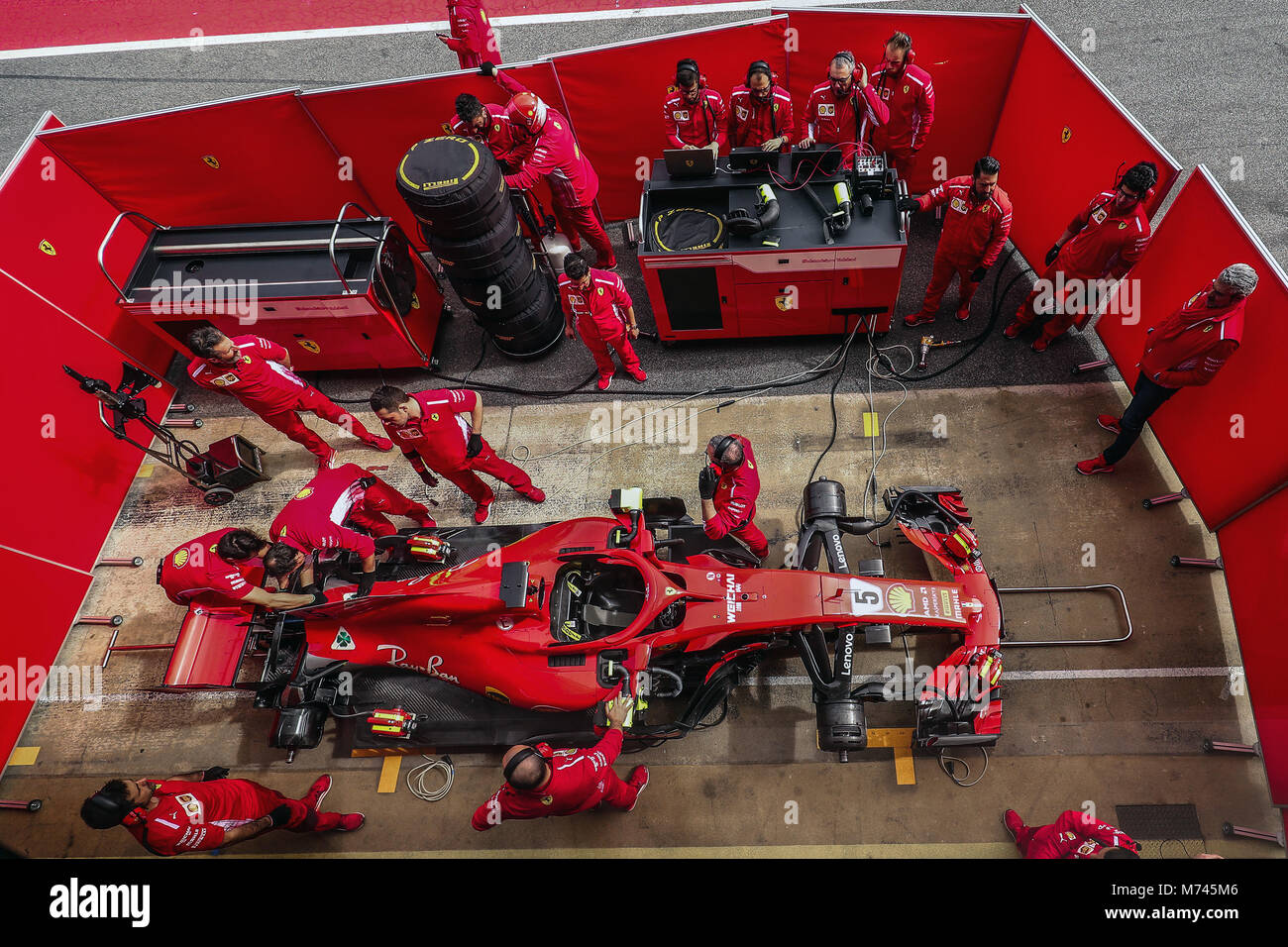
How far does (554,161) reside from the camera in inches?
262

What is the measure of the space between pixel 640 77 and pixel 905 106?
268cm

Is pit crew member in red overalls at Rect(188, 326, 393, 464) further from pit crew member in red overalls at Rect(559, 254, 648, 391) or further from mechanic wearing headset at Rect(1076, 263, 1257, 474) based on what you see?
mechanic wearing headset at Rect(1076, 263, 1257, 474)

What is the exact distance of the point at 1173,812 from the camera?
4883 mm

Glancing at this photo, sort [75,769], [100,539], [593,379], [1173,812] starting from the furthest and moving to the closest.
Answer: [593,379]
[100,539]
[75,769]
[1173,812]

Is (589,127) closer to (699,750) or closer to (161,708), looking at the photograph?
(699,750)

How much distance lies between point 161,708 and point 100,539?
1965 millimetres

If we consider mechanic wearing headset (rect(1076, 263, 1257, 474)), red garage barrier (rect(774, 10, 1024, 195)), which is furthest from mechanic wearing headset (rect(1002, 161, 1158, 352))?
red garage barrier (rect(774, 10, 1024, 195))

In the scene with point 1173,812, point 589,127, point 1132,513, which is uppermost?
point 589,127

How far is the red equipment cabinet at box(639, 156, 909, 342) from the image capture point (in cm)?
624

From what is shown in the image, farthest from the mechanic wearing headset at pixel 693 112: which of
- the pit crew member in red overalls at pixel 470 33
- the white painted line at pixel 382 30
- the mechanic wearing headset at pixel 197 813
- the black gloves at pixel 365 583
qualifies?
the mechanic wearing headset at pixel 197 813

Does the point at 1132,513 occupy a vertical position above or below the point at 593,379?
below

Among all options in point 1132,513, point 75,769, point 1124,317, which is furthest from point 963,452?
point 75,769

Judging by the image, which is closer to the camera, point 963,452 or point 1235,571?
point 1235,571

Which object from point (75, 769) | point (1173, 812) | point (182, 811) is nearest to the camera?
point (182, 811)
